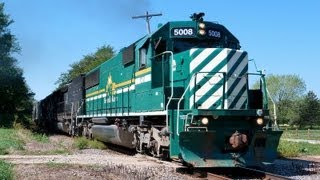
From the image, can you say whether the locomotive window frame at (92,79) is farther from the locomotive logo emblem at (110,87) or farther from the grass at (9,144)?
the grass at (9,144)

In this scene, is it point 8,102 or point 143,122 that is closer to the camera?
point 143,122

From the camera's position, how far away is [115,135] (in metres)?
16.9

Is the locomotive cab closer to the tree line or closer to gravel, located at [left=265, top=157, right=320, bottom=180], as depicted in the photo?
gravel, located at [left=265, top=157, right=320, bottom=180]

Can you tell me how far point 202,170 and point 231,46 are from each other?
12.3 ft

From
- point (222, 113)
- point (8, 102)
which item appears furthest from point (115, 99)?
point (8, 102)

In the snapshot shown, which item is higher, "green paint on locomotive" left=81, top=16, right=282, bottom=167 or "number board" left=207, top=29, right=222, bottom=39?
"number board" left=207, top=29, right=222, bottom=39

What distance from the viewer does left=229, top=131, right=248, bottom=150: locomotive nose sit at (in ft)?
35.1

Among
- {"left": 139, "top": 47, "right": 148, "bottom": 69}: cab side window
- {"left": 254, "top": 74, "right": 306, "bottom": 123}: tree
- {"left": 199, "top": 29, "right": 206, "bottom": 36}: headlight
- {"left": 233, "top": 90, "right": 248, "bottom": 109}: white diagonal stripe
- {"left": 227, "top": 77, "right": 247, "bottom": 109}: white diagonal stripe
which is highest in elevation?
{"left": 254, "top": 74, "right": 306, "bottom": 123}: tree

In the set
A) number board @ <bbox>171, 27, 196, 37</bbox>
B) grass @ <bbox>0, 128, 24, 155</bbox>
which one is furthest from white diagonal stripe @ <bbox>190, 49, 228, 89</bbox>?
grass @ <bbox>0, 128, 24, 155</bbox>

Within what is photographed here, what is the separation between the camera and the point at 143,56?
13531mm

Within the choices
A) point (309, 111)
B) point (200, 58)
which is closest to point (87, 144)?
point (200, 58)

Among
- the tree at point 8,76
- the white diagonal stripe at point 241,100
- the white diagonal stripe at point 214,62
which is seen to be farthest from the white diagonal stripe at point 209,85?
the tree at point 8,76

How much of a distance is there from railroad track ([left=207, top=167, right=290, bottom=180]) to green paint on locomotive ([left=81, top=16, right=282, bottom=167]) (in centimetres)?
28

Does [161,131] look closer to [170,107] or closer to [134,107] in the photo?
[170,107]
